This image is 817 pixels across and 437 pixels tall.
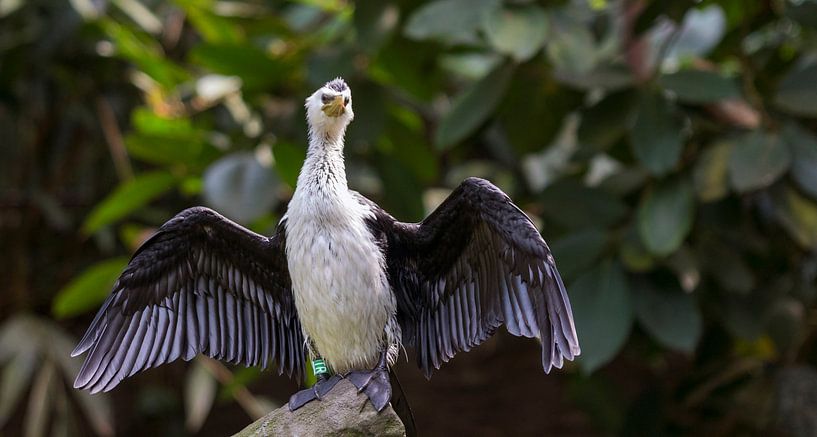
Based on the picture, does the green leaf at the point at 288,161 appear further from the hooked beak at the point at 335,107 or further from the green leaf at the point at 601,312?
the hooked beak at the point at 335,107

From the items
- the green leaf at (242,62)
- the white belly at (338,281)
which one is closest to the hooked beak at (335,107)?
the white belly at (338,281)

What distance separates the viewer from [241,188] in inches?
156

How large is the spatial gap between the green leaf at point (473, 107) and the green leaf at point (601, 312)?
67 cm

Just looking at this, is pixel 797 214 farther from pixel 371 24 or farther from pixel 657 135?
pixel 371 24

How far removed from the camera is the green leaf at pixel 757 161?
3625mm

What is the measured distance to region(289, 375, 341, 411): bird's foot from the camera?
248 cm

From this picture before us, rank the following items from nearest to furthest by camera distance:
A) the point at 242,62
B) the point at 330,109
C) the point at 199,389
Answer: the point at 330,109
the point at 242,62
the point at 199,389

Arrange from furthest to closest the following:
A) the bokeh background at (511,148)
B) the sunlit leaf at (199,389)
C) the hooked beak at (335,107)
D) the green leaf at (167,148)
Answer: the sunlit leaf at (199,389), the green leaf at (167,148), the bokeh background at (511,148), the hooked beak at (335,107)

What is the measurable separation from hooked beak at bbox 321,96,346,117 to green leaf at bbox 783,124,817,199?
6.05 feet

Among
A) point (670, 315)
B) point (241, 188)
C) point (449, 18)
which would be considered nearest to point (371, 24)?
point (449, 18)

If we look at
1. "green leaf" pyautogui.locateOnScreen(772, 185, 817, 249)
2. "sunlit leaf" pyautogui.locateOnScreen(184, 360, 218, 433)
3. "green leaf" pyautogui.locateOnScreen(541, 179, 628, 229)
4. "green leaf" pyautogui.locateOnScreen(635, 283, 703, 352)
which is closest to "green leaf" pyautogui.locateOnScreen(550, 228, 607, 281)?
"green leaf" pyautogui.locateOnScreen(541, 179, 628, 229)

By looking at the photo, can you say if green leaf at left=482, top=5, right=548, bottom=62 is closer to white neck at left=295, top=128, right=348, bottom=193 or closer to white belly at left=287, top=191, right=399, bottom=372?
white neck at left=295, top=128, right=348, bottom=193

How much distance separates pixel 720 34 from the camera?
177 inches

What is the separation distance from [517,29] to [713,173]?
0.87 m
